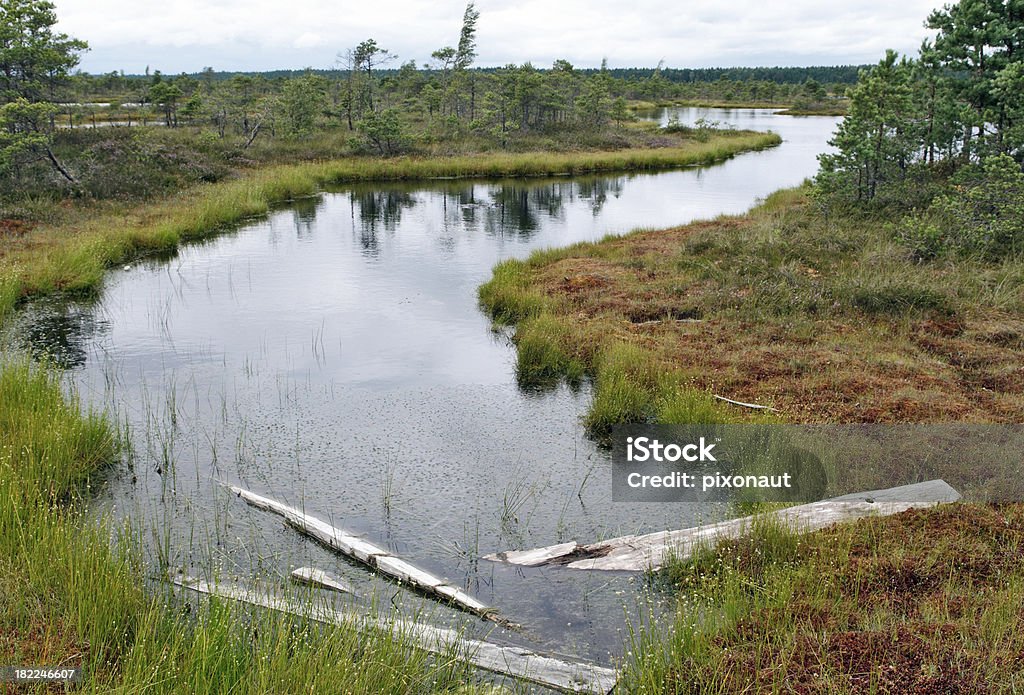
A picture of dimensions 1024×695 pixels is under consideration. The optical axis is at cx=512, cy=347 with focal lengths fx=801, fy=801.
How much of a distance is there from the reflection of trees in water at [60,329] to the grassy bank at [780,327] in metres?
7.43

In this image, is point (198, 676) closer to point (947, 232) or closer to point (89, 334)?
point (89, 334)

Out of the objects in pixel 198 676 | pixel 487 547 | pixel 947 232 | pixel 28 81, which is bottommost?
pixel 487 547

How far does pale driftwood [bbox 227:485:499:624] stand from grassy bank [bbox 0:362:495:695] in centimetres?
104

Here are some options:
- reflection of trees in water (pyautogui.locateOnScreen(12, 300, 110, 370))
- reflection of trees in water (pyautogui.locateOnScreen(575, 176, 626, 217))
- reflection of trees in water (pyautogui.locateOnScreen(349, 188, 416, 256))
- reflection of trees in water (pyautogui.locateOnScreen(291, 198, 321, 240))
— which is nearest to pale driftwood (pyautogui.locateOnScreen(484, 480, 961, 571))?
reflection of trees in water (pyautogui.locateOnScreen(12, 300, 110, 370))

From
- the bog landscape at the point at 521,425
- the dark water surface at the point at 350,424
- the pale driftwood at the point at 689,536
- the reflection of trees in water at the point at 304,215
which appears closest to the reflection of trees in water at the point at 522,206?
the bog landscape at the point at 521,425

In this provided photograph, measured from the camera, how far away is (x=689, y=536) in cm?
751

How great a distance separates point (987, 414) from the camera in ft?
32.2

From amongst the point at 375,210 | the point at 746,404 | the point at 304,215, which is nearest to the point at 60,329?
the point at 746,404

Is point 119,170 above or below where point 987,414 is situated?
above

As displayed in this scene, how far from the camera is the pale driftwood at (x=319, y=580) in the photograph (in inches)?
268

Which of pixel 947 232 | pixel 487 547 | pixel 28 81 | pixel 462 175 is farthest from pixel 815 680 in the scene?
pixel 462 175

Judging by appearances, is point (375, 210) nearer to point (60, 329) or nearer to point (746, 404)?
point (60, 329)

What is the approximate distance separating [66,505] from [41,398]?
159 centimetres

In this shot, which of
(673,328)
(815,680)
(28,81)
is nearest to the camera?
(815,680)
